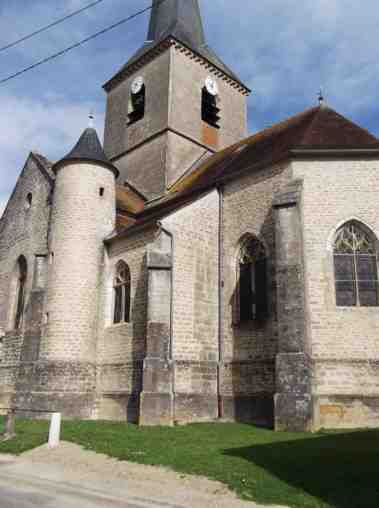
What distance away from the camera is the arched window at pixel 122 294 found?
15555 mm

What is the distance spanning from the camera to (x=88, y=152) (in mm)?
17750

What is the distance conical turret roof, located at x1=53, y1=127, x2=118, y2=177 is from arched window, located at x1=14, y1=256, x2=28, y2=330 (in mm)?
4000

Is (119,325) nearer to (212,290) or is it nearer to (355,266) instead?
(212,290)

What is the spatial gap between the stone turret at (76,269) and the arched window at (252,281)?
493 centimetres

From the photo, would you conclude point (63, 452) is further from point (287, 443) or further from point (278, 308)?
point (278, 308)

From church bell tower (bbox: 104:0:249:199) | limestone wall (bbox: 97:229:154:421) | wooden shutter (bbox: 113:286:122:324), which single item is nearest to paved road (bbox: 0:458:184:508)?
limestone wall (bbox: 97:229:154:421)

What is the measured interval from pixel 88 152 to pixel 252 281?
7.94 meters

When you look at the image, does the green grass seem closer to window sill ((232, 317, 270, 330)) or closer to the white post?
the white post

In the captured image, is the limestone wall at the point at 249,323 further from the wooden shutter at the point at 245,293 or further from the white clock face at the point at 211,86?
the white clock face at the point at 211,86

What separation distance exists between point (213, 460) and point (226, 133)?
20108mm

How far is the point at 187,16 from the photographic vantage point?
87.7 feet

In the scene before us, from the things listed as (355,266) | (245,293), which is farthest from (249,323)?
(355,266)

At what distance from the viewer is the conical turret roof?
17422 mm

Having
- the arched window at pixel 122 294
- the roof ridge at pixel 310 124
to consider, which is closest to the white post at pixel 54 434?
the arched window at pixel 122 294
